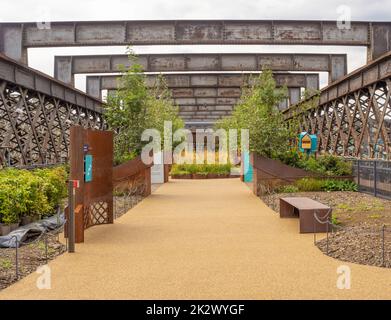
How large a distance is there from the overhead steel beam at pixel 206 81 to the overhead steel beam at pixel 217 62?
3.54 meters

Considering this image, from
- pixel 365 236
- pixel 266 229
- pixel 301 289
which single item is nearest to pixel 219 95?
pixel 266 229

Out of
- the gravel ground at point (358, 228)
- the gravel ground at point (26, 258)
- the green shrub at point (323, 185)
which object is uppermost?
the green shrub at point (323, 185)

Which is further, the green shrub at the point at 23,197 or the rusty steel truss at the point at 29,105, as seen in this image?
the rusty steel truss at the point at 29,105

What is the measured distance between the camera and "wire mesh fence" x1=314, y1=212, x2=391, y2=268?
25.9 feet

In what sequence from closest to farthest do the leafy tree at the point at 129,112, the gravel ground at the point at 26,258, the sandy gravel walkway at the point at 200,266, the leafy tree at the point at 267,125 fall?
1. the sandy gravel walkway at the point at 200,266
2. the gravel ground at the point at 26,258
3. the leafy tree at the point at 129,112
4. the leafy tree at the point at 267,125

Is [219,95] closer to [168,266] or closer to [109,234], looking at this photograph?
[109,234]

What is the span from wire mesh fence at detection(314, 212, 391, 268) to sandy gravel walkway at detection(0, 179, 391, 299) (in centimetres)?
26

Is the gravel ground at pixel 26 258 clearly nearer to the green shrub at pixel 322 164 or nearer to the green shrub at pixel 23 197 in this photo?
the green shrub at pixel 23 197

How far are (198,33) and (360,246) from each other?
48.4 feet

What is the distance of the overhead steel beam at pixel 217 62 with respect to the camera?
2603 cm

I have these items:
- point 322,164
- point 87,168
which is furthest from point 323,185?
point 87,168

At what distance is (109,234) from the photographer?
36.4 ft

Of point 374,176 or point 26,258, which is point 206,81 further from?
point 26,258

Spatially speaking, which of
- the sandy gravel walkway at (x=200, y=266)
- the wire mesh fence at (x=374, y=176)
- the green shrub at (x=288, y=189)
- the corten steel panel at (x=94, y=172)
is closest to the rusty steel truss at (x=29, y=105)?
the corten steel panel at (x=94, y=172)
